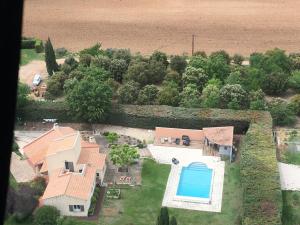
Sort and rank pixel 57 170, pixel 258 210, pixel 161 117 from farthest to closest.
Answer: pixel 161 117 < pixel 57 170 < pixel 258 210

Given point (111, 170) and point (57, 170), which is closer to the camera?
point (57, 170)

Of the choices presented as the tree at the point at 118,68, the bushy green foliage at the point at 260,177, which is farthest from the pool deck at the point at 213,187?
the tree at the point at 118,68

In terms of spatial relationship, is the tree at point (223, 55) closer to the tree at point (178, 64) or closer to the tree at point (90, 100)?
the tree at point (178, 64)

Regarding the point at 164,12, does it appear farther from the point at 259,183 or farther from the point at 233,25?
the point at 259,183

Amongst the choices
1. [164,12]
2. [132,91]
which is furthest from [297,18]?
[132,91]

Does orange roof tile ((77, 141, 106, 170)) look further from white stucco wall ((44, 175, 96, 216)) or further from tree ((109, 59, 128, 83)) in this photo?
tree ((109, 59, 128, 83))

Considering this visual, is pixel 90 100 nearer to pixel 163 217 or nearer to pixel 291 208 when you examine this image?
pixel 163 217

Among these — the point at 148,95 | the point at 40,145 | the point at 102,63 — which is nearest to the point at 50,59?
the point at 102,63
